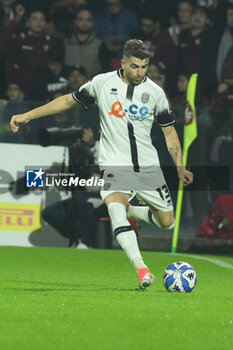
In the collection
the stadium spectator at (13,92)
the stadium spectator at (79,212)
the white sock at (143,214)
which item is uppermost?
the stadium spectator at (13,92)

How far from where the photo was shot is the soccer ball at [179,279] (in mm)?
9266

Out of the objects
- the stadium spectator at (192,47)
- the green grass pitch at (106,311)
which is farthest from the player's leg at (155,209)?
the stadium spectator at (192,47)

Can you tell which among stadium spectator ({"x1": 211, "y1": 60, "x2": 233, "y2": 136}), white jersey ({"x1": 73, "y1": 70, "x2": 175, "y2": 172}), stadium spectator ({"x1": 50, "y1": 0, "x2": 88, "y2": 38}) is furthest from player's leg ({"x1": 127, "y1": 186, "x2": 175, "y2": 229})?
stadium spectator ({"x1": 50, "y1": 0, "x2": 88, "y2": 38})

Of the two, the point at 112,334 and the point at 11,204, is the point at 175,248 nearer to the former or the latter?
the point at 11,204

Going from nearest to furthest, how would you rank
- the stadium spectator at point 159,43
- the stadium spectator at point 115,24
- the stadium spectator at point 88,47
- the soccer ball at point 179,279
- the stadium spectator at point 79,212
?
1. the soccer ball at point 179,279
2. the stadium spectator at point 79,212
3. the stadium spectator at point 159,43
4. the stadium spectator at point 88,47
5. the stadium spectator at point 115,24

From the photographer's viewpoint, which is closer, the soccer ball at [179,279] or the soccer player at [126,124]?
the soccer ball at [179,279]

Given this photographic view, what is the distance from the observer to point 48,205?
1552 centimetres

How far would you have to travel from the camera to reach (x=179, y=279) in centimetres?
927

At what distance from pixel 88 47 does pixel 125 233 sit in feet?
33.0

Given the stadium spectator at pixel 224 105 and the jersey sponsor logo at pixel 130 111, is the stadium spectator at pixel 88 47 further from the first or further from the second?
the jersey sponsor logo at pixel 130 111

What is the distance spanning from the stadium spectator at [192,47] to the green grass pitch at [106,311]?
→ 7.06 m

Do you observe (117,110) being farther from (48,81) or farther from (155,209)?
(48,81)

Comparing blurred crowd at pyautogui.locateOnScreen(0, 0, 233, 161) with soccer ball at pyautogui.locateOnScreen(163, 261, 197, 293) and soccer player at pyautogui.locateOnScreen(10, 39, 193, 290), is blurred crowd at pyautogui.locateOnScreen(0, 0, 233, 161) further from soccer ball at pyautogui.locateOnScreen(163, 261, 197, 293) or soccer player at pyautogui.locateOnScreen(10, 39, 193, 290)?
soccer ball at pyautogui.locateOnScreen(163, 261, 197, 293)

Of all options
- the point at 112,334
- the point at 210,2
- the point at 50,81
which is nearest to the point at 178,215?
the point at 50,81
